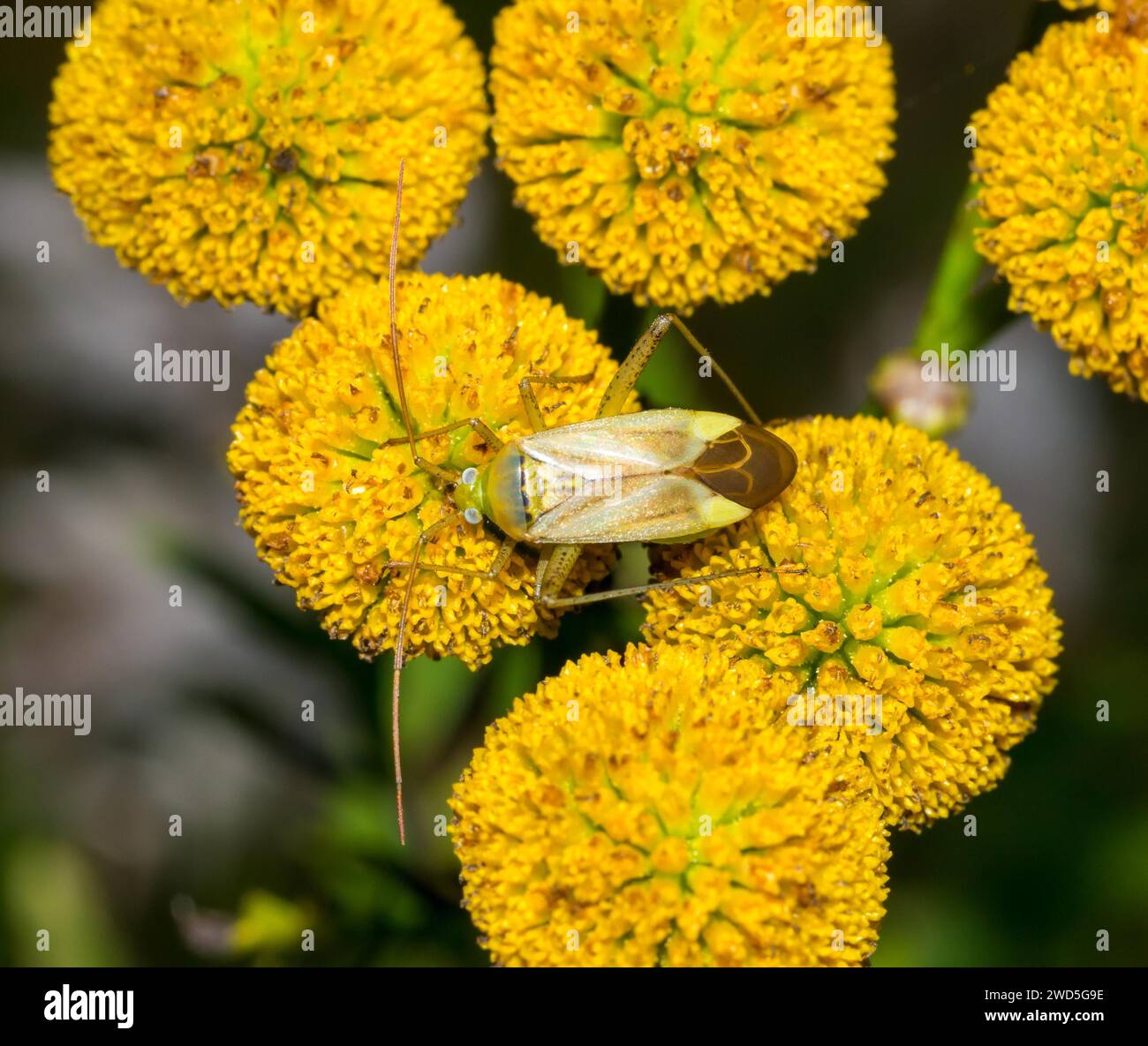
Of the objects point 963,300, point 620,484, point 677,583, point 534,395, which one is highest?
point 963,300

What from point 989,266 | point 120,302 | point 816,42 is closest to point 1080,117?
point 989,266

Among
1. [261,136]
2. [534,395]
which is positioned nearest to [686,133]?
[534,395]

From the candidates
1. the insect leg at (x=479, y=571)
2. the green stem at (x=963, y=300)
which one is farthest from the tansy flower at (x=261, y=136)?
the green stem at (x=963, y=300)

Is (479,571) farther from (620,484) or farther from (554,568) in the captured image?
(620,484)

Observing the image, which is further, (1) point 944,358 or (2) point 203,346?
(2) point 203,346

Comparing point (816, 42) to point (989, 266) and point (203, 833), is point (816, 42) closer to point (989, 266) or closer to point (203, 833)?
point (989, 266)

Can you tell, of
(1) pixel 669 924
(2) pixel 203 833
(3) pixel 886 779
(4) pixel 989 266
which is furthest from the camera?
(2) pixel 203 833
